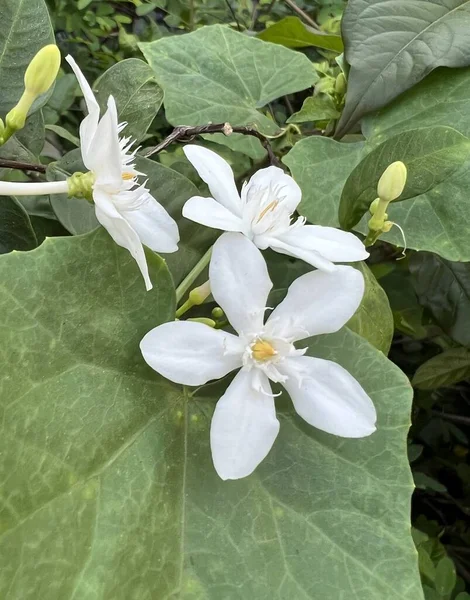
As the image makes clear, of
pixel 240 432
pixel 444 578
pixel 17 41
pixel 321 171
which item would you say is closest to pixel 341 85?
pixel 321 171

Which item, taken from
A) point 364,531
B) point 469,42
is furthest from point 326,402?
point 469,42

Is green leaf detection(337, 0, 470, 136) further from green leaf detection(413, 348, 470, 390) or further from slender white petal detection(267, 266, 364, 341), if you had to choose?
green leaf detection(413, 348, 470, 390)

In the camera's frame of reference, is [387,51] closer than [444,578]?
Yes

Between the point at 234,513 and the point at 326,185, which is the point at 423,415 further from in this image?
the point at 234,513

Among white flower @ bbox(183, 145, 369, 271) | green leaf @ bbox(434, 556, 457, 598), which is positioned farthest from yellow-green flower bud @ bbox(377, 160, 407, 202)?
green leaf @ bbox(434, 556, 457, 598)

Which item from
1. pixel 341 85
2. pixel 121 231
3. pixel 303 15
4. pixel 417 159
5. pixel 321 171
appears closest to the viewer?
pixel 121 231

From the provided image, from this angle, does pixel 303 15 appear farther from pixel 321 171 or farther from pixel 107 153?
pixel 107 153

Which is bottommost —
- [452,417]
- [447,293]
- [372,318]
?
[452,417]
